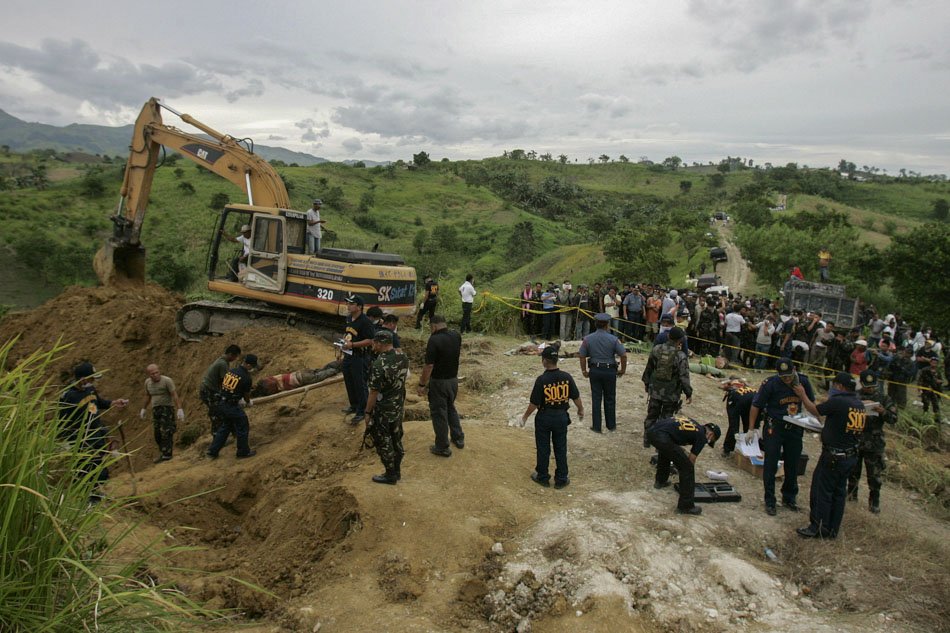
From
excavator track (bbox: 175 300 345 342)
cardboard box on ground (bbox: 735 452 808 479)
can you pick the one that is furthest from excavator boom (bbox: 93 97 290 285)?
cardboard box on ground (bbox: 735 452 808 479)

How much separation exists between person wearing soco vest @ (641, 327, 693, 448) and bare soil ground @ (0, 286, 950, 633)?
0.79 metres

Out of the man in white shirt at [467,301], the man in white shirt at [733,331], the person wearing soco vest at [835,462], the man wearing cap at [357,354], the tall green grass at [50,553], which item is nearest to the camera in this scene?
the tall green grass at [50,553]

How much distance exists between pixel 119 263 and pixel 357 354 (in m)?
8.59

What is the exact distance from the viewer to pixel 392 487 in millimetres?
6316

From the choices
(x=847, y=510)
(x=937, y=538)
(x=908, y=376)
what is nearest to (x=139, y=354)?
(x=847, y=510)

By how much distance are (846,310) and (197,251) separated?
2903 centimetres

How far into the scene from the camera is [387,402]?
6320mm

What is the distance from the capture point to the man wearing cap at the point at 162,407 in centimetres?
856

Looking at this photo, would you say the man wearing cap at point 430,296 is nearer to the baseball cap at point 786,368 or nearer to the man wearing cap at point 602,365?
the man wearing cap at point 602,365

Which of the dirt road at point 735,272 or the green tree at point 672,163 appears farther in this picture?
the green tree at point 672,163

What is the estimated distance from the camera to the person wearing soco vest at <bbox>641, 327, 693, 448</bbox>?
750cm

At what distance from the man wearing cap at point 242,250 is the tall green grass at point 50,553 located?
383 inches

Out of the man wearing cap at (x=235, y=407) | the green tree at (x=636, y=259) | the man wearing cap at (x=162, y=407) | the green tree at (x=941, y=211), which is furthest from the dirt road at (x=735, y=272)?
the green tree at (x=941, y=211)

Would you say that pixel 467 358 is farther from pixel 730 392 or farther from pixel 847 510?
pixel 847 510
